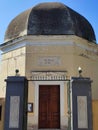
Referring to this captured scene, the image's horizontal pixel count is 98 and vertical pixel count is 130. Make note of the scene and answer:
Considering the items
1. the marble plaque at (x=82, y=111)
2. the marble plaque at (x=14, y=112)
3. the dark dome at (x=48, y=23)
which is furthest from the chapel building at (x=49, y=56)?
the marble plaque at (x=14, y=112)

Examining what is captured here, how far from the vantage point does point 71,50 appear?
13094 millimetres

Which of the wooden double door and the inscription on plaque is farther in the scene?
the inscription on plaque

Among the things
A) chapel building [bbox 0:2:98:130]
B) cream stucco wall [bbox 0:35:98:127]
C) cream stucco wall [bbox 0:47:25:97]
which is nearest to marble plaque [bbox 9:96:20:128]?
chapel building [bbox 0:2:98:130]

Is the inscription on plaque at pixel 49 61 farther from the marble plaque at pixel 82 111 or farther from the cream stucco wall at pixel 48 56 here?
the marble plaque at pixel 82 111

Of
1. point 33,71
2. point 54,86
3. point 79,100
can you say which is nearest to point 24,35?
point 33,71

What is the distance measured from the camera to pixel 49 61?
510 inches

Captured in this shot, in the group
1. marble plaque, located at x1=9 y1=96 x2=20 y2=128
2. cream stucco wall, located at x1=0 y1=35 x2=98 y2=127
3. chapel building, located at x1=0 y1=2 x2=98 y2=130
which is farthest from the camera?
cream stucco wall, located at x1=0 y1=35 x2=98 y2=127

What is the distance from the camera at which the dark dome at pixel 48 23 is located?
13312 millimetres

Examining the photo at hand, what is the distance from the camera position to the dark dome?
43.7 ft

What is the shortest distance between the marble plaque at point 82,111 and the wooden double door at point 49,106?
147 inches

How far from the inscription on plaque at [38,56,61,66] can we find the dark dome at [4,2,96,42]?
1.36 metres

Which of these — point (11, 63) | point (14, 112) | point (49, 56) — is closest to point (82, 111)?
point (14, 112)

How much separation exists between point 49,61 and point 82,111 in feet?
15.6

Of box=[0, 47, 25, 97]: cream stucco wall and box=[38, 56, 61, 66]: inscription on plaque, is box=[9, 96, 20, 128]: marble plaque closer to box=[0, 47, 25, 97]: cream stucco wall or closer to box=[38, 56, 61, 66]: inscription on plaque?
box=[0, 47, 25, 97]: cream stucco wall
